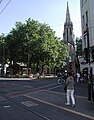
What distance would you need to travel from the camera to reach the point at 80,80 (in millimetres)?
44031

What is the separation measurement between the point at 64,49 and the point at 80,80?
44160 millimetres

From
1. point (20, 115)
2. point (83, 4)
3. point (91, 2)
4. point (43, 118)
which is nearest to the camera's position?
point (43, 118)

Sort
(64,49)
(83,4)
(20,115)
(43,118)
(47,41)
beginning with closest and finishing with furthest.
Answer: (43,118) < (20,115) < (83,4) < (47,41) < (64,49)

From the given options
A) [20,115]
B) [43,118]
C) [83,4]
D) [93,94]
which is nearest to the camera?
[43,118]

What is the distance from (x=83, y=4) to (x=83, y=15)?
5.38ft

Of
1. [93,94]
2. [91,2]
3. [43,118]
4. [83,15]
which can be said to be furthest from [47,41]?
[43,118]

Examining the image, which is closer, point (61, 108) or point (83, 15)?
point (61, 108)

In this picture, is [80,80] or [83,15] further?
[83,15]

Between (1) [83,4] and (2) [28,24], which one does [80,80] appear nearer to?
(1) [83,4]

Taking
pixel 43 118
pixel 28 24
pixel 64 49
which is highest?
pixel 28 24

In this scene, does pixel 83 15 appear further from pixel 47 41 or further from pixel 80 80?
pixel 47 41

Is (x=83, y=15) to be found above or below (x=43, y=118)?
above

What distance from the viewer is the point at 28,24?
261 ft

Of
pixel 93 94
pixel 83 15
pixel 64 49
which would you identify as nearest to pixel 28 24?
pixel 64 49
